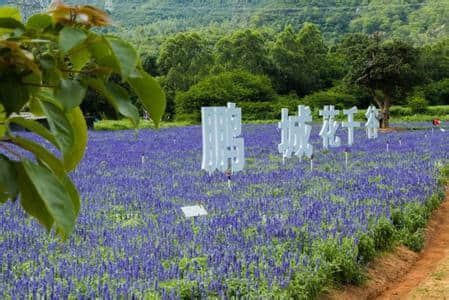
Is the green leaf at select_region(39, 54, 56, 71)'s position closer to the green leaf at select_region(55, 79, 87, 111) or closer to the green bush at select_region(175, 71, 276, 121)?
the green leaf at select_region(55, 79, 87, 111)

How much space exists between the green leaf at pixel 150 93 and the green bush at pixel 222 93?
3351 cm

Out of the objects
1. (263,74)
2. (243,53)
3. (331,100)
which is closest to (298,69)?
(263,74)

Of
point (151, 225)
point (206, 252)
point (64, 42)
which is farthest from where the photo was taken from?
point (151, 225)

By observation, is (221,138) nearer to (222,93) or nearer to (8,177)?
(8,177)

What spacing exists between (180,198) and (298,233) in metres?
2.82

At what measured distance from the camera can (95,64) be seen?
0.82m

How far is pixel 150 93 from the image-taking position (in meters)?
0.83

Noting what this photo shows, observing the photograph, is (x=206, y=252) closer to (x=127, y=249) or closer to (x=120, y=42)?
(x=127, y=249)

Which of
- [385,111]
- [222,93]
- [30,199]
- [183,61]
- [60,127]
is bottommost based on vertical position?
[222,93]

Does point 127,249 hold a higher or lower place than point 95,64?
lower

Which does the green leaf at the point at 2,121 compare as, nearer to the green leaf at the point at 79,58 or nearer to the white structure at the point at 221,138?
the green leaf at the point at 79,58

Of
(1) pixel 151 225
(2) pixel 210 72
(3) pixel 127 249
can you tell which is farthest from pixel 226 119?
(2) pixel 210 72

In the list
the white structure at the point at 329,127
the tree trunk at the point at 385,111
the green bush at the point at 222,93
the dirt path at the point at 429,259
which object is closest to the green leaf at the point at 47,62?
the dirt path at the point at 429,259

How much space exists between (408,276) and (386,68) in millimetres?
17142
